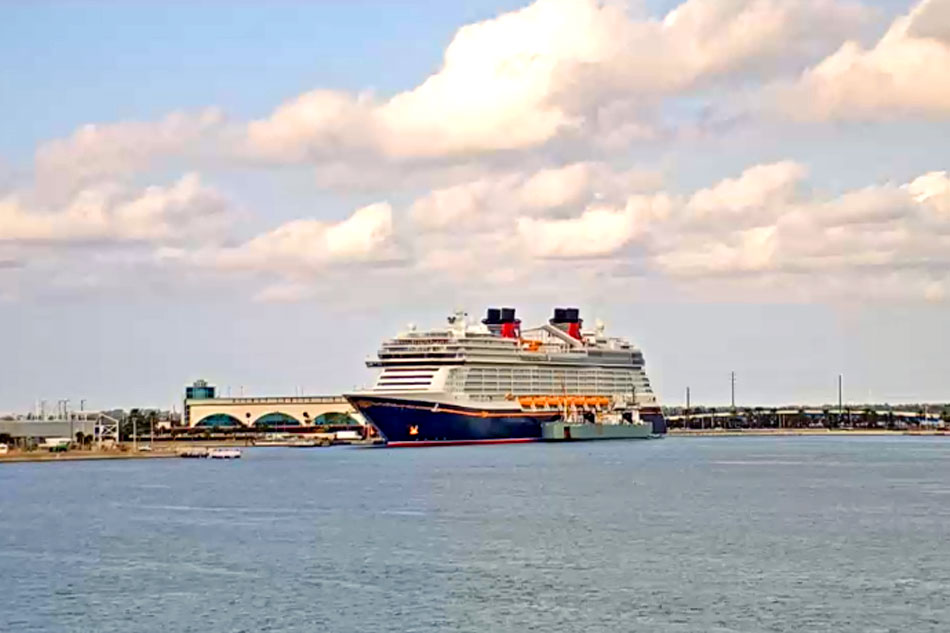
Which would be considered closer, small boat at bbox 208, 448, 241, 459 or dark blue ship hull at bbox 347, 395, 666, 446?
dark blue ship hull at bbox 347, 395, 666, 446

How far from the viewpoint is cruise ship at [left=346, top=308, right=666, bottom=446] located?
446 ft

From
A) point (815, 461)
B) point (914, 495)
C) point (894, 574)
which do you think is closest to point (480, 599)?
point (894, 574)

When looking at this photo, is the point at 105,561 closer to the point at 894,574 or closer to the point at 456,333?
the point at 894,574

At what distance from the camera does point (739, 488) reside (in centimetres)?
8262

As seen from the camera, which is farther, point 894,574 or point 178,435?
point 178,435

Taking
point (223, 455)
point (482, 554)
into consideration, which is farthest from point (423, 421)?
point (482, 554)

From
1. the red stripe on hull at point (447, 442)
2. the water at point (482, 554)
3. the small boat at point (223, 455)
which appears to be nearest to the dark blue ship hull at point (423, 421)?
the red stripe on hull at point (447, 442)

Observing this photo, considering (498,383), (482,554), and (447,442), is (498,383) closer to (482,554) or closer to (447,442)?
(447,442)

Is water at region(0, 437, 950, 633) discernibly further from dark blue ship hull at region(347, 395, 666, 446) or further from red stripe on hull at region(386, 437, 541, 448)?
red stripe on hull at region(386, 437, 541, 448)

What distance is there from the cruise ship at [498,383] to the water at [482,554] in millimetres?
42097

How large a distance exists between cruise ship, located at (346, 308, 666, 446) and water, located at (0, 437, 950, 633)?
138 ft

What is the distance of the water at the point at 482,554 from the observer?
39.8 metres

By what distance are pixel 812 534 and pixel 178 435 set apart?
150792 millimetres

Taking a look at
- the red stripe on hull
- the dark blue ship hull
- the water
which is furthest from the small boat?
the water
